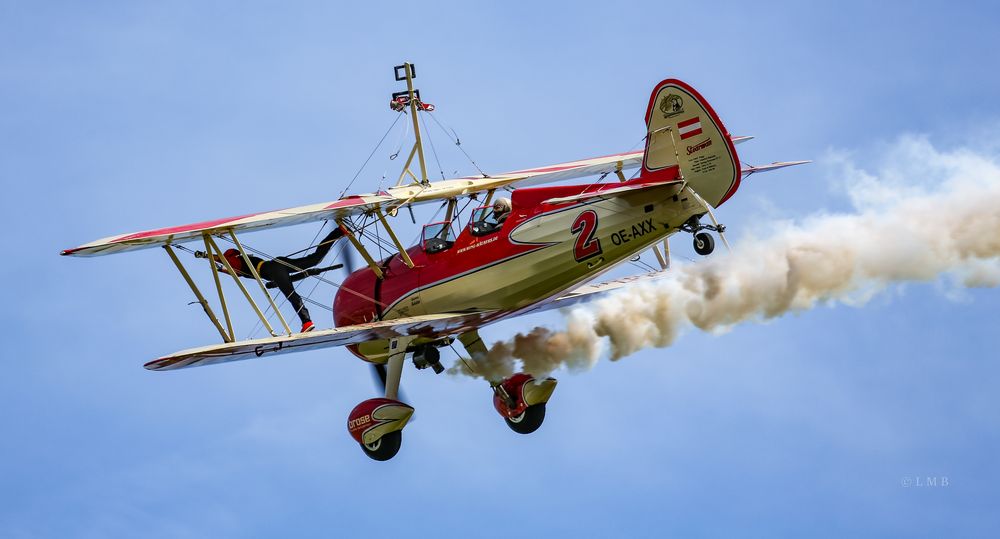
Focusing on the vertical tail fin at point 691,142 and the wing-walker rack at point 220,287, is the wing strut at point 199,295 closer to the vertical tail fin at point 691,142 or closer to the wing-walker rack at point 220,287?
the wing-walker rack at point 220,287

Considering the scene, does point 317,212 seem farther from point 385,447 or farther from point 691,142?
Answer: point 691,142

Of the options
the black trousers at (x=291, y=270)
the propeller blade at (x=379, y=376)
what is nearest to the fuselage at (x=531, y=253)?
the black trousers at (x=291, y=270)

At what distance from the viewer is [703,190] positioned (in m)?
16.6

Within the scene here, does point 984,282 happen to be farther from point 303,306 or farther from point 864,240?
point 303,306

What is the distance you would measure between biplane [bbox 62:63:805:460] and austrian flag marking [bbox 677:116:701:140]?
0.04ft

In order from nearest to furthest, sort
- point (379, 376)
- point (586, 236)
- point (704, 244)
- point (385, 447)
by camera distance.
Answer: point (704, 244), point (586, 236), point (385, 447), point (379, 376)

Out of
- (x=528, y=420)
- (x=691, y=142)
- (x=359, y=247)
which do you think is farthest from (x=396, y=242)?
(x=691, y=142)

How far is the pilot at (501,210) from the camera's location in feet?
60.3

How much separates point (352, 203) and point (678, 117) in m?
4.66

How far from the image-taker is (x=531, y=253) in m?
17.9

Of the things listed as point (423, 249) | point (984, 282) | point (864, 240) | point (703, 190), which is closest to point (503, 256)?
point (423, 249)

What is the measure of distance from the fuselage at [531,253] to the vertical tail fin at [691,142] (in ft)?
0.90

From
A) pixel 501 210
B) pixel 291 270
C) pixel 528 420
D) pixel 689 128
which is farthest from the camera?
pixel 528 420

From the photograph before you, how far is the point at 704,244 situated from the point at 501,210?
3.07 meters
